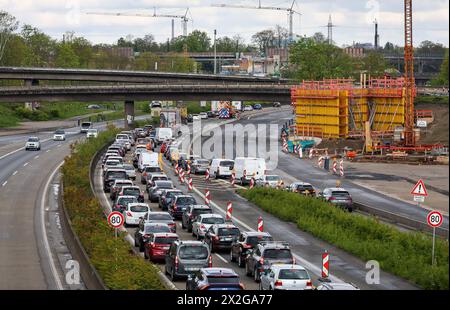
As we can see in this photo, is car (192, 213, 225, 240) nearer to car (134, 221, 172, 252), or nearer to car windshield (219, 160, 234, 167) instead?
car (134, 221, 172, 252)

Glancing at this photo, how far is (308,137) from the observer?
108750 mm

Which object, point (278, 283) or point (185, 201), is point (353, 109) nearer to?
point (185, 201)

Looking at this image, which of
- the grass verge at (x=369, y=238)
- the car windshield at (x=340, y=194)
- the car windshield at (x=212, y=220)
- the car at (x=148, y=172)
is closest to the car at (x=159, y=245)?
the car windshield at (x=212, y=220)

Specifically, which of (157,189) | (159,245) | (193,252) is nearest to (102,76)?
(157,189)

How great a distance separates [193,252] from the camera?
33.7 meters

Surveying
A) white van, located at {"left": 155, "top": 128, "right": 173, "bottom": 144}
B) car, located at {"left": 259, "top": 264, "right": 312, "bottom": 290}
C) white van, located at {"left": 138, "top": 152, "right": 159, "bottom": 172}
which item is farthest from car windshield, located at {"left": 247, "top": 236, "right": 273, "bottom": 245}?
white van, located at {"left": 155, "top": 128, "right": 173, "bottom": 144}

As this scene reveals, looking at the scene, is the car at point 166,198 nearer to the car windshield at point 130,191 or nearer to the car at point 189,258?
the car windshield at point 130,191

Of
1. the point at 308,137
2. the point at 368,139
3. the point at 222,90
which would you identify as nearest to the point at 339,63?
the point at 222,90

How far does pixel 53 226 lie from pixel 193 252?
17.8 meters

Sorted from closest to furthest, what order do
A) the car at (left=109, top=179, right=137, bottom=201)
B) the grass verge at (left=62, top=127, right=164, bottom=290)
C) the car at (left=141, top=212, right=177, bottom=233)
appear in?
the grass verge at (left=62, top=127, right=164, bottom=290) → the car at (left=141, top=212, right=177, bottom=233) → the car at (left=109, top=179, right=137, bottom=201)

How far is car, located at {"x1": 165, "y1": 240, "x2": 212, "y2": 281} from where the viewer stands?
3341cm

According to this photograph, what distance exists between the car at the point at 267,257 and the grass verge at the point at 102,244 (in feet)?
11.5

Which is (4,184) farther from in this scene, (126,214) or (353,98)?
(353,98)

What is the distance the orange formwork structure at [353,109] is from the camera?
105 m
